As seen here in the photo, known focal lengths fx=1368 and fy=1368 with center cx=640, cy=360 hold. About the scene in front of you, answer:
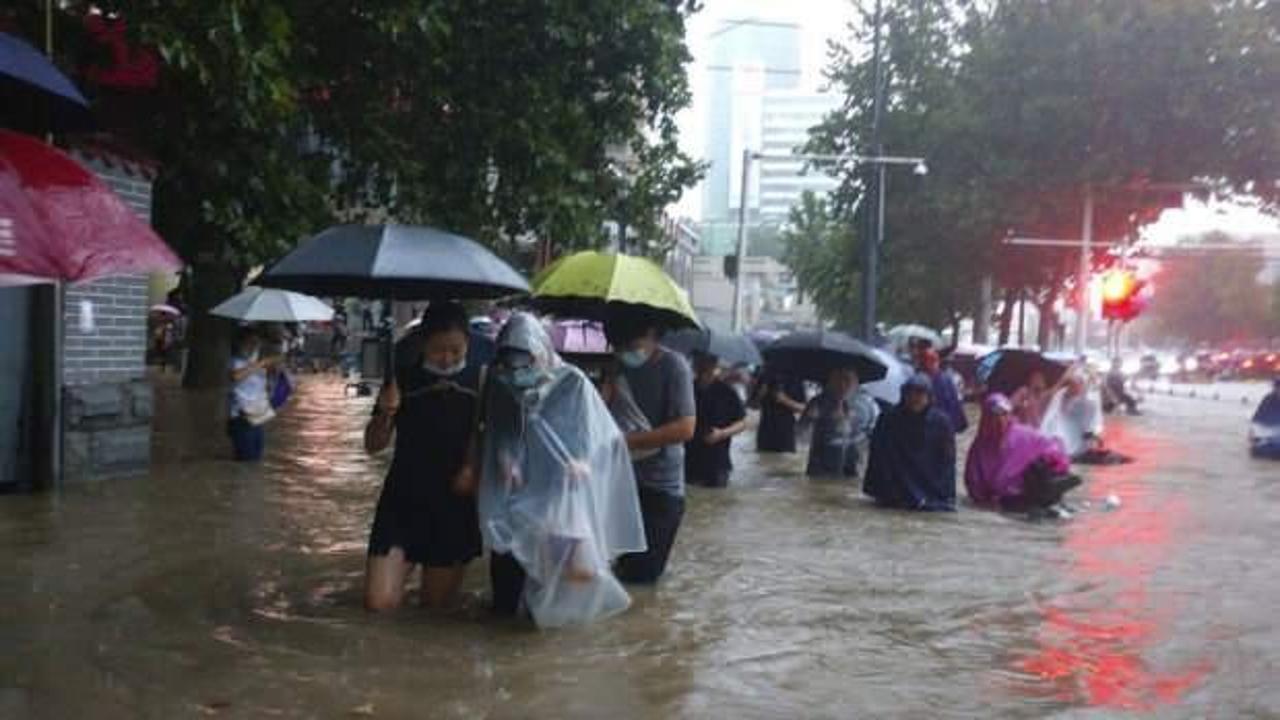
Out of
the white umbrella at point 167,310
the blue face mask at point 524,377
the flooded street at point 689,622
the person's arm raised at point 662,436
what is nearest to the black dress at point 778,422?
the flooded street at point 689,622

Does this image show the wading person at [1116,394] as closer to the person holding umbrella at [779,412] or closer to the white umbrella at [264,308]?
the person holding umbrella at [779,412]

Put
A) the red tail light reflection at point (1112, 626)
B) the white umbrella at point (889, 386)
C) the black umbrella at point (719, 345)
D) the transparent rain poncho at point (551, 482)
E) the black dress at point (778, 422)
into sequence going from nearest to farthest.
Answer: the red tail light reflection at point (1112, 626)
the transparent rain poncho at point (551, 482)
the black umbrella at point (719, 345)
the white umbrella at point (889, 386)
the black dress at point (778, 422)

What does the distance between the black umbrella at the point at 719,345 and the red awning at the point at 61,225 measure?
33.9ft

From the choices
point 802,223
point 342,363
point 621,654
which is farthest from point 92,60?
point 802,223

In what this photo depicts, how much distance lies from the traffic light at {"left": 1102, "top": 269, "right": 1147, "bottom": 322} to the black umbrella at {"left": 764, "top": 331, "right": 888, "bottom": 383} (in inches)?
349

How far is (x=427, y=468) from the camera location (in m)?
6.72

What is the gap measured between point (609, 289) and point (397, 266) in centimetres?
203

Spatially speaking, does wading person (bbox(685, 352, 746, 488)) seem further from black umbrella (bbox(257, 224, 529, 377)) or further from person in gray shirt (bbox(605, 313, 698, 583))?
black umbrella (bbox(257, 224, 529, 377))

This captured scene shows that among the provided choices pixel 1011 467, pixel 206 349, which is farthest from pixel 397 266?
pixel 206 349

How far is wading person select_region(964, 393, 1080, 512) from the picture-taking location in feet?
39.6

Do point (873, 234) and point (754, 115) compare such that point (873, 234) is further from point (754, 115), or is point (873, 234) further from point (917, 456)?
point (754, 115)

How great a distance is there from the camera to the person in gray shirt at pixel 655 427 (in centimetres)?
727

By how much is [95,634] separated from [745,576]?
3.92 meters

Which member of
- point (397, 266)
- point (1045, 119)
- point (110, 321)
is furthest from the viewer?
point (1045, 119)
